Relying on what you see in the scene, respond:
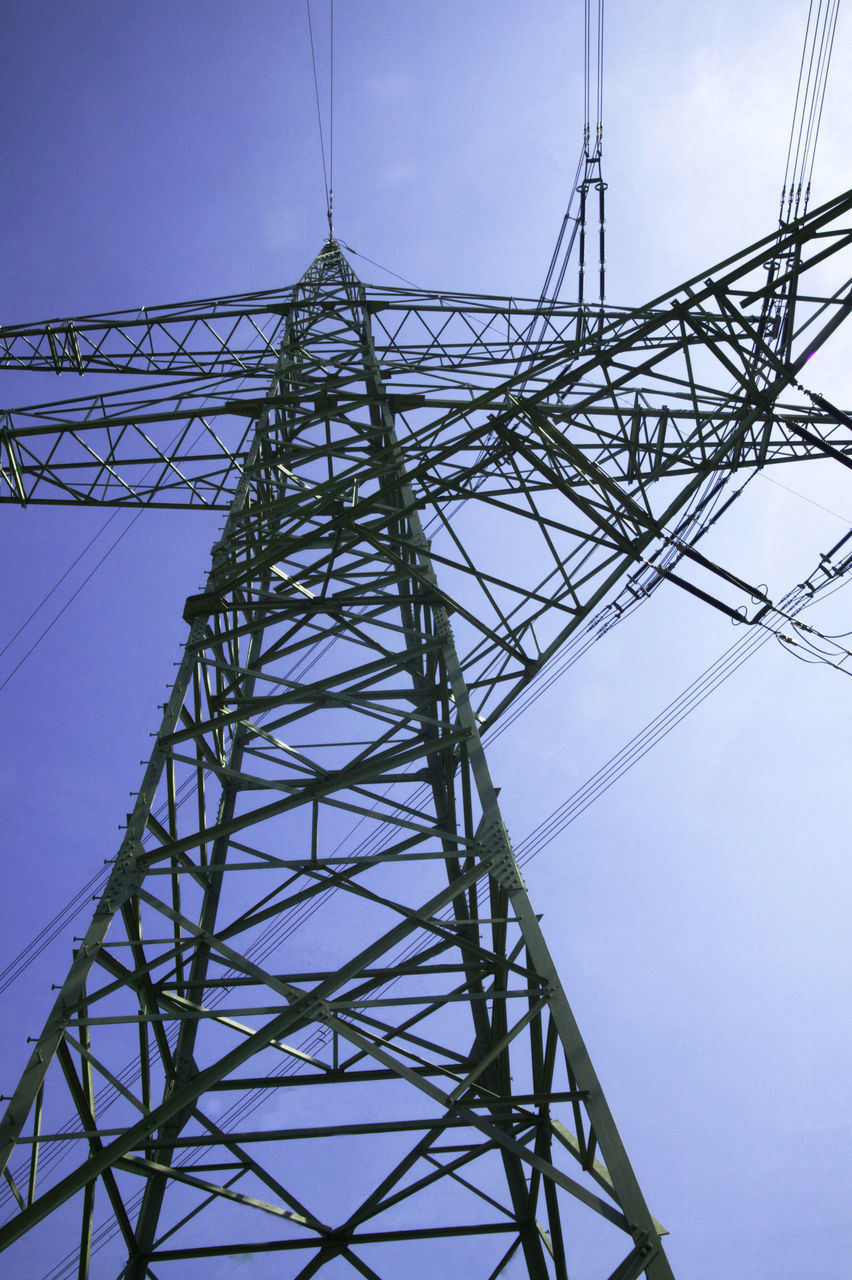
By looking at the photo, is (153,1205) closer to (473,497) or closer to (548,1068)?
(548,1068)

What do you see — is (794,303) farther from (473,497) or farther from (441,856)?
(441,856)

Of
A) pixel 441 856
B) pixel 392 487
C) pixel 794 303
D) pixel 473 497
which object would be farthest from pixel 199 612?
pixel 794 303

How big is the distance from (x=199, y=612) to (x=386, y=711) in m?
2.42

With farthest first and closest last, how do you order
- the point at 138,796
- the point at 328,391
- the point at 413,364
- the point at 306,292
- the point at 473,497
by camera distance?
the point at 306,292
the point at 413,364
the point at 328,391
the point at 473,497
the point at 138,796

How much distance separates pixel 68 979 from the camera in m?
6.28

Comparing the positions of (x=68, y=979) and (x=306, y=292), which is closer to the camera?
(x=68, y=979)

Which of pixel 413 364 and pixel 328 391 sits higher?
pixel 413 364

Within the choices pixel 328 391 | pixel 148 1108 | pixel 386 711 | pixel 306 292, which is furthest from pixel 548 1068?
pixel 306 292

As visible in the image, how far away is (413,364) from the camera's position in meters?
15.3

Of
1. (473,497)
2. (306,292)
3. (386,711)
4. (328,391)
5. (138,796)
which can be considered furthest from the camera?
(306,292)

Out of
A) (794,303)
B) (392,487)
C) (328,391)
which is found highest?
(328,391)

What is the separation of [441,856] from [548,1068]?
5.37 feet

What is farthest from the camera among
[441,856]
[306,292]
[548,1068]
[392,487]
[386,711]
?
[306,292]

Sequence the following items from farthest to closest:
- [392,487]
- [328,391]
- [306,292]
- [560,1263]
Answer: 1. [306,292]
2. [328,391]
3. [392,487]
4. [560,1263]
